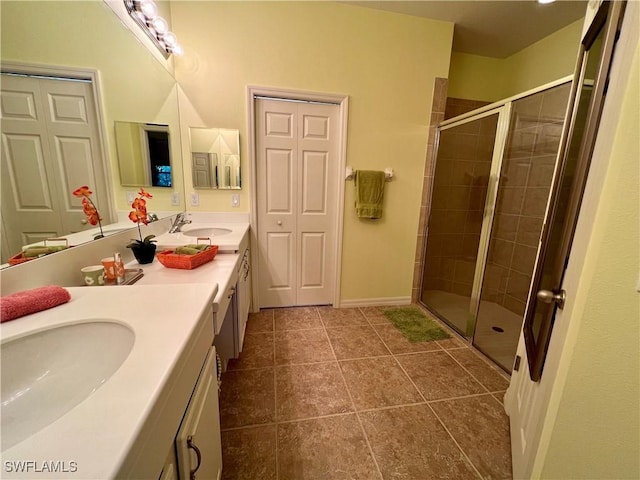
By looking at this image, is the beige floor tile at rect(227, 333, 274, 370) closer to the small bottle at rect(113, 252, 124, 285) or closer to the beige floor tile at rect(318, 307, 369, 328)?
the beige floor tile at rect(318, 307, 369, 328)

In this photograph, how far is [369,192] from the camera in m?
2.35

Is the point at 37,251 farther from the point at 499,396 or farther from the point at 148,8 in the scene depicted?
the point at 499,396

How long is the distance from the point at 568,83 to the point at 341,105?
1.49 metres

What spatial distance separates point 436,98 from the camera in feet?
7.69

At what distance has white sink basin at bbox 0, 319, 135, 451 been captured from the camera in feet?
1.71

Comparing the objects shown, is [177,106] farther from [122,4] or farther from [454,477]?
[454,477]

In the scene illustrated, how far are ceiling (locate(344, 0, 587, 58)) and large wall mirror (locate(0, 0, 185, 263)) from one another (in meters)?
1.74

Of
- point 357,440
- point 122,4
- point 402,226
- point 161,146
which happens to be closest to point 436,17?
point 402,226

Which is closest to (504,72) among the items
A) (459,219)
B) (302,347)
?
(459,219)

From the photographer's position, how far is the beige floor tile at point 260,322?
2186 mm

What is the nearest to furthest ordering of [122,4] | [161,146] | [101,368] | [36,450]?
[36,450] < [101,368] < [122,4] < [161,146]

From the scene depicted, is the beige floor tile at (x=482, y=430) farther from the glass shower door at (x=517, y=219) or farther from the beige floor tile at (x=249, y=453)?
the beige floor tile at (x=249, y=453)

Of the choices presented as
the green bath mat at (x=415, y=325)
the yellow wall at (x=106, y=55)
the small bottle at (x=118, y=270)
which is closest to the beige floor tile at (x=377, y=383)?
the green bath mat at (x=415, y=325)

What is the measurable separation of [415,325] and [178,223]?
7.37 feet
